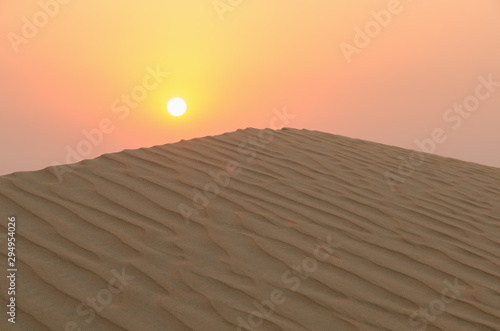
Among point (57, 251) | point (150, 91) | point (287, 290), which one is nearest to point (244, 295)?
point (287, 290)

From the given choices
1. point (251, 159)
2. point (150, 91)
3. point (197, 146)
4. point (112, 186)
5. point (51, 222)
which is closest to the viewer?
point (51, 222)

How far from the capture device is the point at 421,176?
5.43m

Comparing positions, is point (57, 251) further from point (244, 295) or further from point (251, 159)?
point (251, 159)

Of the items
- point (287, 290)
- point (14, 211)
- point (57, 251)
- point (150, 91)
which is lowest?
point (287, 290)

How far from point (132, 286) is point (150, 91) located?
48.2 ft

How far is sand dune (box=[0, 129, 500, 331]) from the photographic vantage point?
8.37ft

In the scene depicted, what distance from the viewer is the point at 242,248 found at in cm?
314

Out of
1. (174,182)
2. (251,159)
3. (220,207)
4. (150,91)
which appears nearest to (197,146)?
(251,159)

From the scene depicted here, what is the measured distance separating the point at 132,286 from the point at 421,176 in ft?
11.4

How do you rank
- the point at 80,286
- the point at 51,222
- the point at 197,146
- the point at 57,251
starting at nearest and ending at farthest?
the point at 80,286 → the point at 57,251 → the point at 51,222 → the point at 197,146

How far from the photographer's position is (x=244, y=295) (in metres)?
2.68

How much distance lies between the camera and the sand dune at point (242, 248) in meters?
2.55

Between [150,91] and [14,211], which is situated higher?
[150,91]

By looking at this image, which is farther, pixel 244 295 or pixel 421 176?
pixel 421 176
